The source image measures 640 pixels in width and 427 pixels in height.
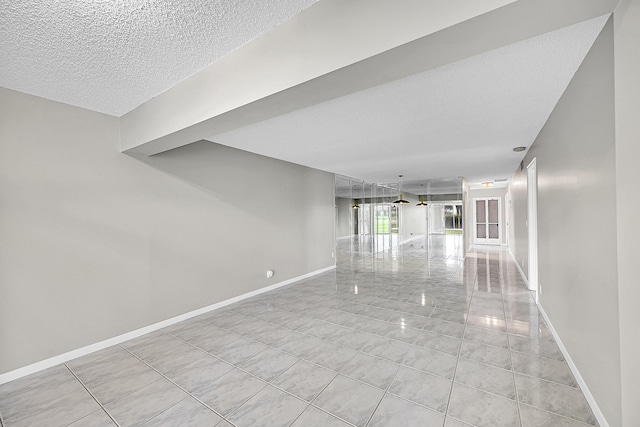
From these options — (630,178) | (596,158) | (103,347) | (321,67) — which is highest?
(321,67)

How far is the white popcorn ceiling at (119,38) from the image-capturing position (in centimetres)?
150

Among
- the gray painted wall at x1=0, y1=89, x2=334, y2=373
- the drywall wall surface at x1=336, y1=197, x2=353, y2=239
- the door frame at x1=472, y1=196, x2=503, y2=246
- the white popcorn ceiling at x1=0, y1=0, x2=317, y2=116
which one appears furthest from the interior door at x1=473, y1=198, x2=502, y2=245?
the white popcorn ceiling at x1=0, y1=0, x2=317, y2=116

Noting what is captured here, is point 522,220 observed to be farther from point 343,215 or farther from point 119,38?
point 343,215

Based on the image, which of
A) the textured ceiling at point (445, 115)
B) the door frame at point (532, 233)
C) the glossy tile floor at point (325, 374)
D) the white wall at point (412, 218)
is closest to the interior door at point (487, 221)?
the white wall at point (412, 218)

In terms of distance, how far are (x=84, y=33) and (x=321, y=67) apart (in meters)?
1.53

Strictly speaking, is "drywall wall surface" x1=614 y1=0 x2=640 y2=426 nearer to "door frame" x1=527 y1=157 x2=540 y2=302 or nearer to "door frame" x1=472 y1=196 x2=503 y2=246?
"door frame" x1=527 y1=157 x2=540 y2=302

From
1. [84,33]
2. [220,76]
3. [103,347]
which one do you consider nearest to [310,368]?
[103,347]

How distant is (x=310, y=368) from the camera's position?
7.84 feet

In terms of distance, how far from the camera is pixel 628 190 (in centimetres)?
129

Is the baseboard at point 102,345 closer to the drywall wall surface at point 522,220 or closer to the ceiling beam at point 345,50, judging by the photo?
the ceiling beam at point 345,50

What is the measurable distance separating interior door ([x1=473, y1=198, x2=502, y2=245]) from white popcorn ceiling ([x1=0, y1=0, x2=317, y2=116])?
451 inches

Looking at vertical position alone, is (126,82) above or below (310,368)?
above

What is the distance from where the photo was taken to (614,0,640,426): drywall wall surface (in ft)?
3.97

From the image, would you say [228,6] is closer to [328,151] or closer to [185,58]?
[185,58]
